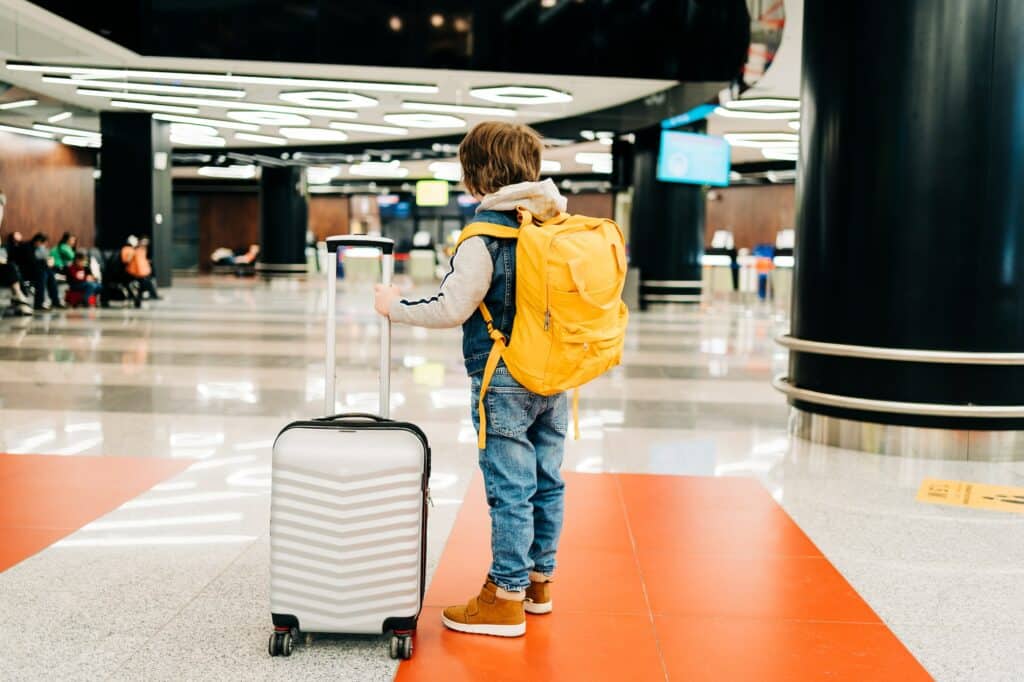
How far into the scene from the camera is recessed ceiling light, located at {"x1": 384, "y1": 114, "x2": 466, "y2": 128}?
2348cm

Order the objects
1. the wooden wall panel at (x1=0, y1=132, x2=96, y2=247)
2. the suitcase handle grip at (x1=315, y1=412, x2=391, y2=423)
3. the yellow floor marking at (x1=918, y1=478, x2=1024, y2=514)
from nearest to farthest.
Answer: the suitcase handle grip at (x1=315, y1=412, x2=391, y2=423), the yellow floor marking at (x1=918, y1=478, x2=1024, y2=514), the wooden wall panel at (x1=0, y1=132, x2=96, y2=247)

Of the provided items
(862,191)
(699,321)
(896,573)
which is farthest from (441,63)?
(896,573)

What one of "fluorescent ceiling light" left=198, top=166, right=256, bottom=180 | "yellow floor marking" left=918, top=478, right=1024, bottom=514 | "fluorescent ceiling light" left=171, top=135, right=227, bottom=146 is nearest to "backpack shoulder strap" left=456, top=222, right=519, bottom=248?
"yellow floor marking" left=918, top=478, right=1024, bottom=514

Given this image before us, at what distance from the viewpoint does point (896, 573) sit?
383cm

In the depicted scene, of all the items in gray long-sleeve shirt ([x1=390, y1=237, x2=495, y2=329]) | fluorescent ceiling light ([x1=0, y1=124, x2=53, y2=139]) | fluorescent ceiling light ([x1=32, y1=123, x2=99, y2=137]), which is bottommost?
gray long-sleeve shirt ([x1=390, y1=237, x2=495, y2=329])

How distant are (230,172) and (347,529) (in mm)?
41205

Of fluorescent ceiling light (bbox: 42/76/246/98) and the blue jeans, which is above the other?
fluorescent ceiling light (bbox: 42/76/246/98)

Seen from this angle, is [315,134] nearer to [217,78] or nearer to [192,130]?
[192,130]

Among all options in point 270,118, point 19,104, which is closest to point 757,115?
point 270,118

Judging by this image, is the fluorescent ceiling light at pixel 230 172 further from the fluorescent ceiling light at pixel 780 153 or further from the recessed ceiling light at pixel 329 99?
the fluorescent ceiling light at pixel 780 153

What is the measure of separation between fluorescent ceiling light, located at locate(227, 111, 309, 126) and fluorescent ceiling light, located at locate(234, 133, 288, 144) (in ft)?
10.9

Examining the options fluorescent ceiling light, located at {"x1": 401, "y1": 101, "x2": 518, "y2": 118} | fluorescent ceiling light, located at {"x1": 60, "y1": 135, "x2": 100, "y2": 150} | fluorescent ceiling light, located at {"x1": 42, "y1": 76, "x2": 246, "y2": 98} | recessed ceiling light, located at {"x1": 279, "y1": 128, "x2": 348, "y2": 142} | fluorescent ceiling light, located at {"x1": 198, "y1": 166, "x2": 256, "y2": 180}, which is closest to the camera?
fluorescent ceiling light, located at {"x1": 42, "y1": 76, "x2": 246, "y2": 98}

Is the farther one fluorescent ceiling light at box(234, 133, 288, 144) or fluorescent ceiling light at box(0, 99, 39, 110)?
fluorescent ceiling light at box(234, 133, 288, 144)

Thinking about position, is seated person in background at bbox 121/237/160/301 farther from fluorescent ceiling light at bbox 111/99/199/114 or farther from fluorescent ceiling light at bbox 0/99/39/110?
fluorescent ceiling light at bbox 111/99/199/114
